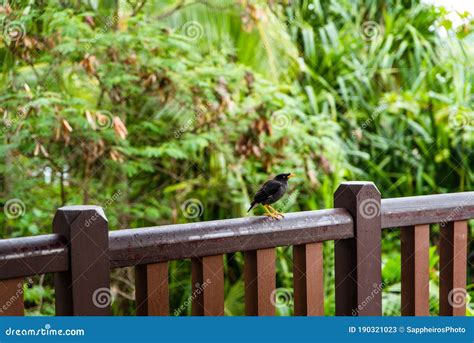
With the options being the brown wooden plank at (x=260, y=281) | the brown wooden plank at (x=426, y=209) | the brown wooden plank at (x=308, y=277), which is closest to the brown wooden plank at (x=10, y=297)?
the brown wooden plank at (x=260, y=281)

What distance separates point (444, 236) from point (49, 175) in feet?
7.20

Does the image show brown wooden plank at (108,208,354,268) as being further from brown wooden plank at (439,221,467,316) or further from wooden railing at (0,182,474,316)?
brown wooden plank at (439,221,467,316)

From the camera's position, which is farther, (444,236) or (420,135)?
(420,135)

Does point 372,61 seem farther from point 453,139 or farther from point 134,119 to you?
point 134,119

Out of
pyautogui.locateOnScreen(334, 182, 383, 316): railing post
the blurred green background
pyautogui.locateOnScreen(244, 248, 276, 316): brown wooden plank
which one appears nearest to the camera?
pyautogui.locateOnScreen(244, 248, 276, 316): brown wooden plank

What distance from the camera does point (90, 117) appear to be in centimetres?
286

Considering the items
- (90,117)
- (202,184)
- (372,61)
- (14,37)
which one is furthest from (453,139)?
(14,37)

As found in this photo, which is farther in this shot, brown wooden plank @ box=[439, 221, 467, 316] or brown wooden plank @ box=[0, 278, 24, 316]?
brown wooden plank @ box=[439, 221, 467, 316]

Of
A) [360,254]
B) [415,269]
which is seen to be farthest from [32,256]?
[415,269]

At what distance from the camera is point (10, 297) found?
1.06 metres

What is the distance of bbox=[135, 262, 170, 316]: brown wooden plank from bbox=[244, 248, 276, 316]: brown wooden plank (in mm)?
184

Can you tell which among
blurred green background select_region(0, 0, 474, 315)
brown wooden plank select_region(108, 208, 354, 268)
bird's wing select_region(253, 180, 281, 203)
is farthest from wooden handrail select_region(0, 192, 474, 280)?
blurred green background select_region(0, 0, 474, 315)

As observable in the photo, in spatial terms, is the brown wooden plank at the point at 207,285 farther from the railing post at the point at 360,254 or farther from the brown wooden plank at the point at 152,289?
the railing post at the point at 360,254

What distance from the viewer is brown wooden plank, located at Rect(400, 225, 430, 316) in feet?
5.01
